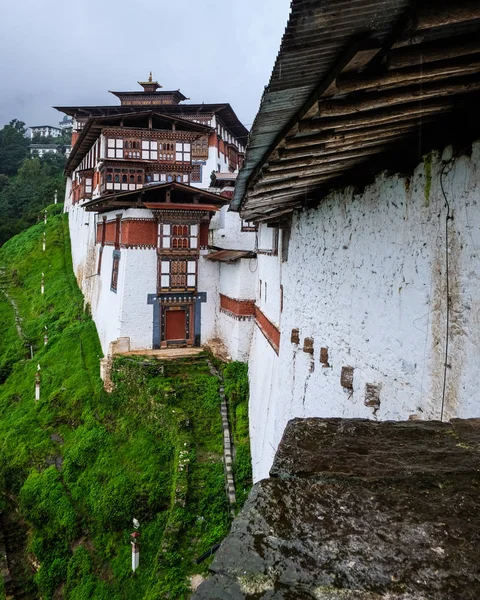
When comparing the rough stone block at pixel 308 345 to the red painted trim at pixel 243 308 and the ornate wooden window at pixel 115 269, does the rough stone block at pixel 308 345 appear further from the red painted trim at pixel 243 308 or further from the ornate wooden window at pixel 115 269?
the ornate wooden window at pixel 115 269

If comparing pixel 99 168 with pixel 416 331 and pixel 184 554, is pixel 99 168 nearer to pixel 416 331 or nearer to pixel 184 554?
pixel 184 554

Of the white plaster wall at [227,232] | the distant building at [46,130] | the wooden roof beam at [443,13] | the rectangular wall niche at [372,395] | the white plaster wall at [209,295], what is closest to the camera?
the wooden roof beam at [443,13]

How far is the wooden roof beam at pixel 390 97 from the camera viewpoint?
9.21ft

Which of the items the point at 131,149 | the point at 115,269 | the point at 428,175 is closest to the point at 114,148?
the point at 131,149

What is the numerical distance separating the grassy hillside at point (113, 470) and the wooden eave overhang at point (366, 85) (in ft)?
34.8

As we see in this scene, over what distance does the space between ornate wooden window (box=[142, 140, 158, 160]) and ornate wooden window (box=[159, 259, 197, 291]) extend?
393 inches

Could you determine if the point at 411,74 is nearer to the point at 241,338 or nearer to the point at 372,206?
the point at 372,206

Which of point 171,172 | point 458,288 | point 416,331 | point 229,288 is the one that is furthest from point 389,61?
point 171,172

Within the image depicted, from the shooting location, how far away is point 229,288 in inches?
771

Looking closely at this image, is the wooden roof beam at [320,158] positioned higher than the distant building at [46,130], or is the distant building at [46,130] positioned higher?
the distant building at [46,130]

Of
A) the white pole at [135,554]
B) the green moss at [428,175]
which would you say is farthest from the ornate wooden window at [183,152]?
the green moss at [428,175]

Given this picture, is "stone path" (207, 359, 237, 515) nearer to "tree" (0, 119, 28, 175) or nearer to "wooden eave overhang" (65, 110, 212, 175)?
"wooden eave overhang" (65, 110, 212, 175)

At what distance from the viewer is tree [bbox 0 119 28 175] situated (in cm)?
7394

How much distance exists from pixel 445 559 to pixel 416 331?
2935 mm
